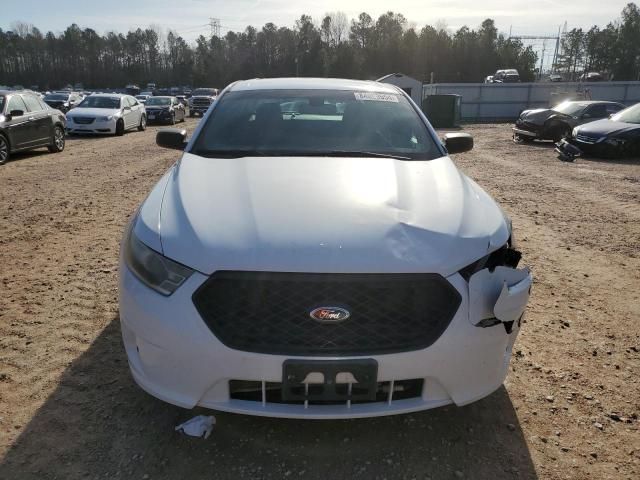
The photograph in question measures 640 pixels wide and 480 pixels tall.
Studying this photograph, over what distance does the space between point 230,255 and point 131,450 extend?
108cm

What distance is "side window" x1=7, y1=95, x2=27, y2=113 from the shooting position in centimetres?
1113

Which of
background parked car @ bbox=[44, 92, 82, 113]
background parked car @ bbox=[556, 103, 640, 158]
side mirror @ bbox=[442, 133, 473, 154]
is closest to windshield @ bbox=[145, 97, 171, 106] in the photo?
background parked car @ bbox=[44, 92, 82, 113]

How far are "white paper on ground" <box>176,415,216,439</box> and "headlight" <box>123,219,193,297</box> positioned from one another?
2.43 feet

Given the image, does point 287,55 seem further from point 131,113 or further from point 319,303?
point 319,303

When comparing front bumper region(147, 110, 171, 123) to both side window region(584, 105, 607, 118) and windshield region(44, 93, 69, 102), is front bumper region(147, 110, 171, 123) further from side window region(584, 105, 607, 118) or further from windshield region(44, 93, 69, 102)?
side window region(584, 105, 607, 118)

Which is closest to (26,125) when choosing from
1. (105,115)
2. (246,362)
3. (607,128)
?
(105,115)

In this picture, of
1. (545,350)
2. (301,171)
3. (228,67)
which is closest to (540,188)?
(545,350)

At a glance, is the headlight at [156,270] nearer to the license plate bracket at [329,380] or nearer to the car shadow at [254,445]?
the license plate bracket at [329,380]

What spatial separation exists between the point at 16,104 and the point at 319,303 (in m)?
12.0

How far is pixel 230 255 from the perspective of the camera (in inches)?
81.4

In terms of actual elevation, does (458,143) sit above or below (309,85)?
below

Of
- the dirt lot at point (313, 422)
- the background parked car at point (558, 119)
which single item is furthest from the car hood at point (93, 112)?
the background parked car at point (558, 119)

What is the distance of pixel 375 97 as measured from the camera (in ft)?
12.8

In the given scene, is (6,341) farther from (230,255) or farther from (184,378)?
(230,255)
